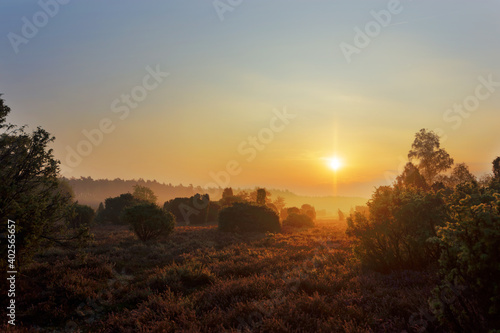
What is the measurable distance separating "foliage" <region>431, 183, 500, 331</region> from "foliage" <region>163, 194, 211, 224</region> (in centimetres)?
4615

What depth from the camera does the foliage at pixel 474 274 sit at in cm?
388

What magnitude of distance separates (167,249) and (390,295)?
15072 mm

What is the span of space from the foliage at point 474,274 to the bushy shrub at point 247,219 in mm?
26298

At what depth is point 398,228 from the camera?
9750 millimetres

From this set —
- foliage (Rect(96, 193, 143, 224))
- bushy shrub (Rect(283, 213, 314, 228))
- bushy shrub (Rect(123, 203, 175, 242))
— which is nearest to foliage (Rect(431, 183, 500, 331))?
bushy shrub (Rect(123, 203, 175, 242))

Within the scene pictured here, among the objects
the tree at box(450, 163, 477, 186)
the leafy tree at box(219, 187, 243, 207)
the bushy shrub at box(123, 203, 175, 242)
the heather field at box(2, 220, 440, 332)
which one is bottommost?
→ the heather field at box(2, 220, 440, 332)

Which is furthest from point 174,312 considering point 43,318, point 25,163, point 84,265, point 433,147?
point 433,147

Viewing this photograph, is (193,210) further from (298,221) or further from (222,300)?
(222,300)

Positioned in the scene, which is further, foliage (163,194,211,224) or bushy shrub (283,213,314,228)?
foliage (163,194,211,224)

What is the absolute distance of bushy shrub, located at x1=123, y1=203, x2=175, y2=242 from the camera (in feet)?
68.1

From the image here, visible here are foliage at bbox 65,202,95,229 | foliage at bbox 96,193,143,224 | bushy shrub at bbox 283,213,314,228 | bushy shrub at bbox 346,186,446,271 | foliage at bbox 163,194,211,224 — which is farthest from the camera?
foliage at bbox 163,194,211,224

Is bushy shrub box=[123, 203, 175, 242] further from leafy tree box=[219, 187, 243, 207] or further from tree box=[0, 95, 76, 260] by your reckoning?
leafy tree box=[219, 187, 243, 207]

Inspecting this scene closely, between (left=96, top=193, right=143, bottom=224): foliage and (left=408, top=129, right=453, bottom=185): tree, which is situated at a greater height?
(left=408, top=129, right=453, bottom=185): tree

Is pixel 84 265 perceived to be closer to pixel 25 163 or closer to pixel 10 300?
pixel 10 300
